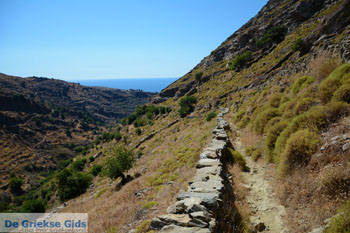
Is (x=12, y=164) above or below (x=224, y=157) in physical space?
below

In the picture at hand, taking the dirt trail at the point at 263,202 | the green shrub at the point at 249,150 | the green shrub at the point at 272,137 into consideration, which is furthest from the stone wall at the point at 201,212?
Result: the green shrub at the point at 249,150

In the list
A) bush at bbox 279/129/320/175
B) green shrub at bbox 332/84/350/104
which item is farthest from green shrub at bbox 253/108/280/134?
Answer: bush at bbox 279/129/320/175

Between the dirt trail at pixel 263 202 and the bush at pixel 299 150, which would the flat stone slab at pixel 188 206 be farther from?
the bush at pixel 299 150

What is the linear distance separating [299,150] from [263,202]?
2342 millimetres

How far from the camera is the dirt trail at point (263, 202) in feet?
17.9

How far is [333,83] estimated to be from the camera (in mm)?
8734

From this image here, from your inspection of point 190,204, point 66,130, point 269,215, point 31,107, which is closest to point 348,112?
point 269,215

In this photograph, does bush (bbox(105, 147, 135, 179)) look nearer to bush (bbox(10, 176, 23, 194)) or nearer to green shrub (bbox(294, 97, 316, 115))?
green shrub (bbox(294, 97, 316, 115))

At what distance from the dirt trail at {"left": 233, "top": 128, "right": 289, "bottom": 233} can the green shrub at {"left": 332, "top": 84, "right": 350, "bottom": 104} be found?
4.31 meters

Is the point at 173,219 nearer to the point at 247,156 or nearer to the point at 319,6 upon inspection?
the point at 247,156

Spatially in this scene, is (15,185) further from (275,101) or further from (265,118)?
(275,101)

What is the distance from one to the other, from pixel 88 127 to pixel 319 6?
520 ft

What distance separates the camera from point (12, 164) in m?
89.6

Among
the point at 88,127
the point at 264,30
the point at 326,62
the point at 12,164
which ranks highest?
the point at 264,30
